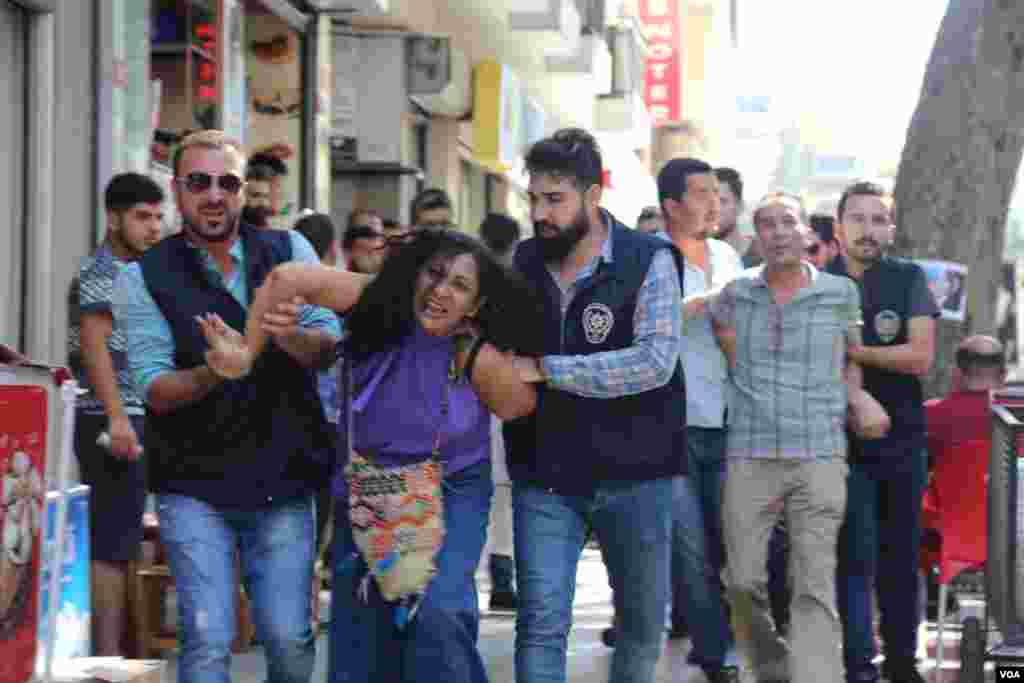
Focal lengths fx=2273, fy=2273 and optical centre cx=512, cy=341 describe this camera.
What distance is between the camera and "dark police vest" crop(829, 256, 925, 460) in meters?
9.14

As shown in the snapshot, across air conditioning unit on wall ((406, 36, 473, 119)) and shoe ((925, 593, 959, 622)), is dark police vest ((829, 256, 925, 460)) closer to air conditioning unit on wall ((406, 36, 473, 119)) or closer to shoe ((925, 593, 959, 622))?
shoe ((925, 593, 959, 622))

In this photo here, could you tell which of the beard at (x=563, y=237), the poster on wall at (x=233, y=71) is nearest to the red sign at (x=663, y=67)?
the poster on wall at (x=233, y=71)

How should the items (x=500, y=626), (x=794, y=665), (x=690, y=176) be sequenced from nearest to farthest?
(x=794, y=665)
(x=690, y=176)
(x=500, y=626)

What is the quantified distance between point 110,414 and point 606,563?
212cm

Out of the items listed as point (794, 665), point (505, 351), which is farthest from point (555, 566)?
point (794, 665)

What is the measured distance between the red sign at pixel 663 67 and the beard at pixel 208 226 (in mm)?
36636

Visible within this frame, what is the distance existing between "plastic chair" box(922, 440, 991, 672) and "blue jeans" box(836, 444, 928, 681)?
0.21 meters

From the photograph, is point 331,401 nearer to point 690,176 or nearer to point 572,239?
point 690,176

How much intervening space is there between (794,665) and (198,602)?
288cm

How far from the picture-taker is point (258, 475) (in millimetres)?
6297

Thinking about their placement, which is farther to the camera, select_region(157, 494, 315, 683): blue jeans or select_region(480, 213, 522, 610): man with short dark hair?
select_region(480, 213, 522, 610): man with short dark hair

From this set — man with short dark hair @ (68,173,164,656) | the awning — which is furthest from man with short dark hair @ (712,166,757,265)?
the awning

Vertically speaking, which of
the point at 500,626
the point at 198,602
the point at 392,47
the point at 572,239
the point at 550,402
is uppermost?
the point at 392,47

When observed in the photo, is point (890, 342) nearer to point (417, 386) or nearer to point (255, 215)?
point (255, 215)
